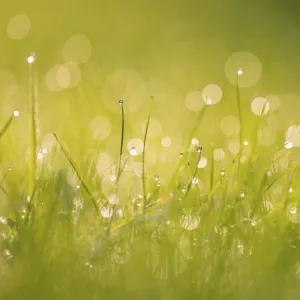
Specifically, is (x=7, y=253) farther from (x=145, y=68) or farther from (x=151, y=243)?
(x=145, y=68)

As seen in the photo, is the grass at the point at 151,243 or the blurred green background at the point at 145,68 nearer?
the grass at the point at 151,243

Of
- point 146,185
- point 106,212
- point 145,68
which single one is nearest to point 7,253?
point 106,212

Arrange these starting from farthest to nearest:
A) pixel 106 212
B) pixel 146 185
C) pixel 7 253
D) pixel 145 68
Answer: pixel 145 68 < pixel 146 185 < pixel 106 212 < pixel 7 253

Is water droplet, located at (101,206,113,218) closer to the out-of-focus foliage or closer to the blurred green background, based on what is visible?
the out-of-focus foliage

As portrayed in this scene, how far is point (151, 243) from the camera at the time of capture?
1381 millimetres

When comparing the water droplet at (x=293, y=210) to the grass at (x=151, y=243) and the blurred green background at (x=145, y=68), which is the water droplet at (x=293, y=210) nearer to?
the grass at (x=151, y=243)

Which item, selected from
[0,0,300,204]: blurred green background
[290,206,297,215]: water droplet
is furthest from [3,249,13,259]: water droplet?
[290,206,297,215]: water droplet

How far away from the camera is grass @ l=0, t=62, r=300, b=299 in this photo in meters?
1.24

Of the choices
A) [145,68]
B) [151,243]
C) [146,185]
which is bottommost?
[151,243]

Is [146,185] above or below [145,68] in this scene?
below

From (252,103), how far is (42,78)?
1504mm

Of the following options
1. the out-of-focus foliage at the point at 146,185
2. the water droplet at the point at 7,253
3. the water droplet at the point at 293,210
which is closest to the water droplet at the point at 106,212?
the out-of-focus foliage at the point at 146,185

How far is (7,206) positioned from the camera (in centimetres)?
156

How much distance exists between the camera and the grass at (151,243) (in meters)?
1.24
